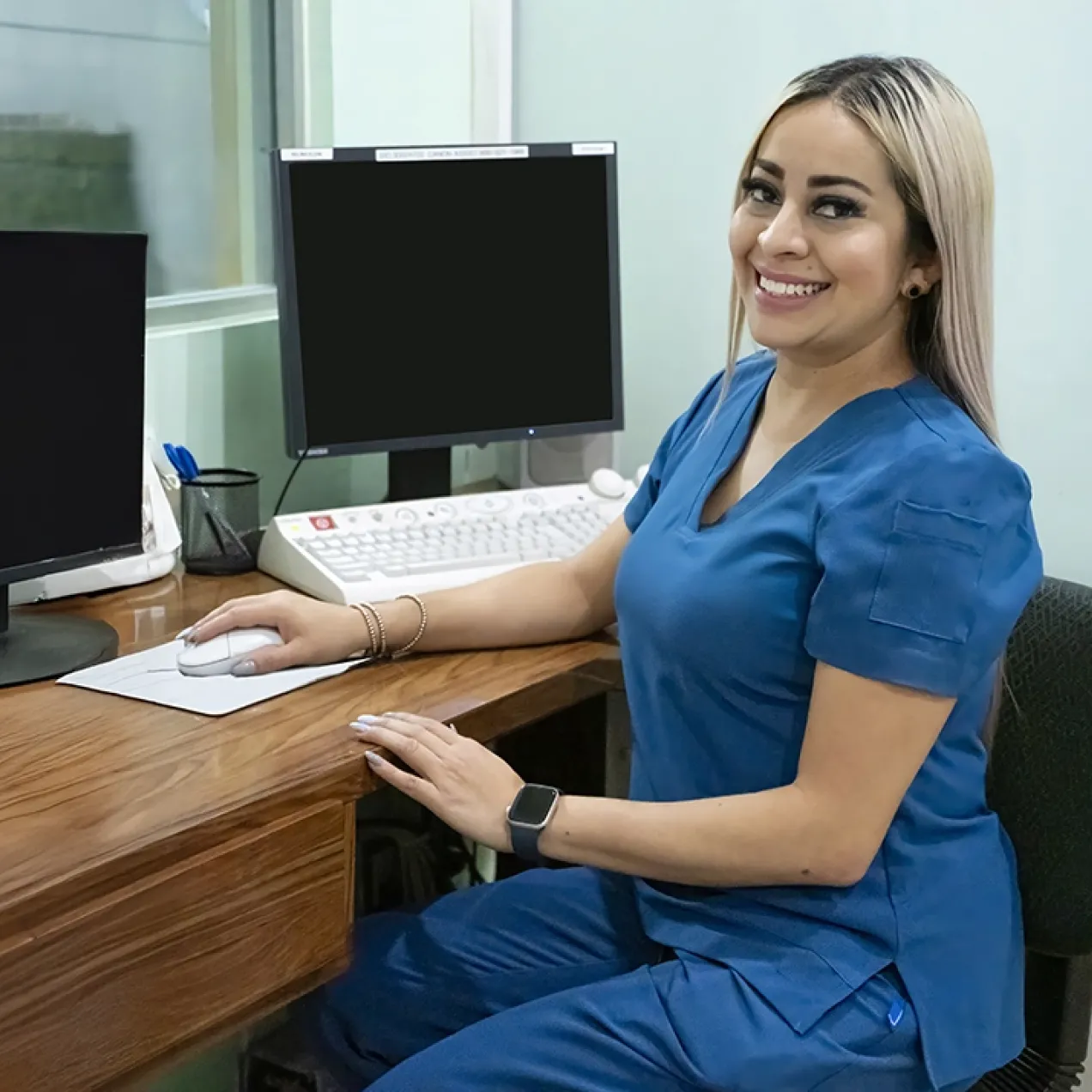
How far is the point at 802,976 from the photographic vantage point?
1214mm

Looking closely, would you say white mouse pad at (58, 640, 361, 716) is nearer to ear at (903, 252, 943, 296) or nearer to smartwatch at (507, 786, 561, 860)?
smartwatch at (507, 786, 561, 860)

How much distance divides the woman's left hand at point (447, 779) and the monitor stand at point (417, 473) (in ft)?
2.10

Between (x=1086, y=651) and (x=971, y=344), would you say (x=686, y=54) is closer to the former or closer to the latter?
(x=971, y=344)

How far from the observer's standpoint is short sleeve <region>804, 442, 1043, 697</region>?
3.72 feet

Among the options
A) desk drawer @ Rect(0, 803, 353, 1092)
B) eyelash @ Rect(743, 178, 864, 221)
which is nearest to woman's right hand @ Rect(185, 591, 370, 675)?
desk drawer @ Rect(0, 803, 353, 1092)

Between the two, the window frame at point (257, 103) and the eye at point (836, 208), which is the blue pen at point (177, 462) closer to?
the window frame at point (257, 103)

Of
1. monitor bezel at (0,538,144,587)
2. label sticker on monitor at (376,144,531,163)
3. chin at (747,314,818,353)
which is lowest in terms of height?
monitor bezel at (0,538,144,587)

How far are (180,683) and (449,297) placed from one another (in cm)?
67

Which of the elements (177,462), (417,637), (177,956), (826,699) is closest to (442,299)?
(177,462)

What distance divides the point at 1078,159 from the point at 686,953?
0.99 meters

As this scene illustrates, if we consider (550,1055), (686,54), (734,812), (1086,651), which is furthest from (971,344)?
(686,54)

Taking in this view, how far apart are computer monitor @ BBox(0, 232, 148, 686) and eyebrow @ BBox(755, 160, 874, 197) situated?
0.60 meters

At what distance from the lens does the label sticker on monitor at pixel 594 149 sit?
1.86m

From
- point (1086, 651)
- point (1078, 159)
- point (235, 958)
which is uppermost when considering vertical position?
point (1078, 159)
